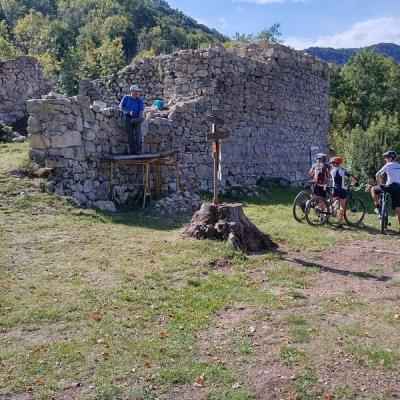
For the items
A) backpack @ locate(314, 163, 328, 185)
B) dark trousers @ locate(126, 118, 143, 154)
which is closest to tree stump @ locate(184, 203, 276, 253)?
backpack @ locate(314, 163, 328, 185)

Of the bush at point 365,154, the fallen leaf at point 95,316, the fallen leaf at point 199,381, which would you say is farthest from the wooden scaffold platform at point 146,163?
the bush at point 365,154

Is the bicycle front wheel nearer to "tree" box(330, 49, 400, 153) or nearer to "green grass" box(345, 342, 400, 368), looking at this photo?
"green grass" box(345, 342, 400, 368)

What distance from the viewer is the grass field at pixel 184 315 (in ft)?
13.6

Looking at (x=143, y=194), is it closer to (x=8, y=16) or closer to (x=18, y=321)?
(x=18, y=321)

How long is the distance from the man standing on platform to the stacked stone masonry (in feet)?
0.85

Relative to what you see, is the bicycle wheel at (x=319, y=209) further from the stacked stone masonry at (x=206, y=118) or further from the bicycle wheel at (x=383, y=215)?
the stacked stone masonry at (x=206, y=118)

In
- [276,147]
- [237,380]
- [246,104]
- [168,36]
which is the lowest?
[237,380]

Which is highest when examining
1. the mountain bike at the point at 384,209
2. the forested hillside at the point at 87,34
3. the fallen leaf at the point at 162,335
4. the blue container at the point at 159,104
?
the forested hillside at the point at 87,34

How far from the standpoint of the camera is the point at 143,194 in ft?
37.5

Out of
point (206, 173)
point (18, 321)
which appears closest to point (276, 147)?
point (206, 173)

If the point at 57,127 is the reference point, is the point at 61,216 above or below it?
below

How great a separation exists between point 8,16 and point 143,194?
7063 cm

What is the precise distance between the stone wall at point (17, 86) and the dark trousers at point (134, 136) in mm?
6156

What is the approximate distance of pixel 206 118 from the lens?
1259cm
